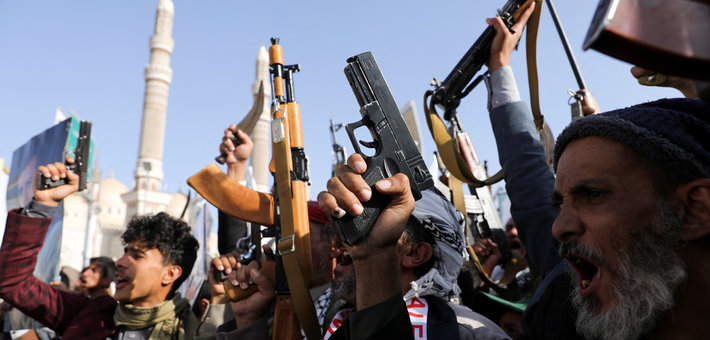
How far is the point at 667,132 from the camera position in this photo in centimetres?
122

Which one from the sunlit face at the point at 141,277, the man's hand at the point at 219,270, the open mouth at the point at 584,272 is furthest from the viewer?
the sunlit face at the point at 141,277

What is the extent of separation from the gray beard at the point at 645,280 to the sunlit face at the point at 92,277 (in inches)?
180

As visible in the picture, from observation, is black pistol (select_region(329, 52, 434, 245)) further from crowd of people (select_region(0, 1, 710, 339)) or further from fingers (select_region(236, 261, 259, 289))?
fingers (select_region(236, 261, 259, 289))

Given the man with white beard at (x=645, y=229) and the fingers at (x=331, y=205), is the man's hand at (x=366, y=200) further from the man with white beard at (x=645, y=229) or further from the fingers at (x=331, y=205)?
the man with white beard at (x=645, y=229)

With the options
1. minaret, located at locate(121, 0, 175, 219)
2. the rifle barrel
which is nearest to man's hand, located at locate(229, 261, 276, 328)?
the rifle barrel

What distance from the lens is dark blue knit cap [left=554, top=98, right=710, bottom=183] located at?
1175 millimetres

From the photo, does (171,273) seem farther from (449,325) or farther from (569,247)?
(569,247)

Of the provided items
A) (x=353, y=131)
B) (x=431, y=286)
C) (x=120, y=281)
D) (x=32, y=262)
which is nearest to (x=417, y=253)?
(x=431, y=286)

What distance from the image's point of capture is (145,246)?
11.2ft

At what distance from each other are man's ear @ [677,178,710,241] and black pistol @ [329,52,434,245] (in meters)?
0.63

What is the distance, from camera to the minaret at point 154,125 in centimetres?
3181

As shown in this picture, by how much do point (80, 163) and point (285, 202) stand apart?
75.2 inches

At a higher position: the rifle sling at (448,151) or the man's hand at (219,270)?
the rifle sling at (448,151)

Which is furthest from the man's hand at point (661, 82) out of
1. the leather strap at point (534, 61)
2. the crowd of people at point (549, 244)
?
the leather strap at point (534, 61)
